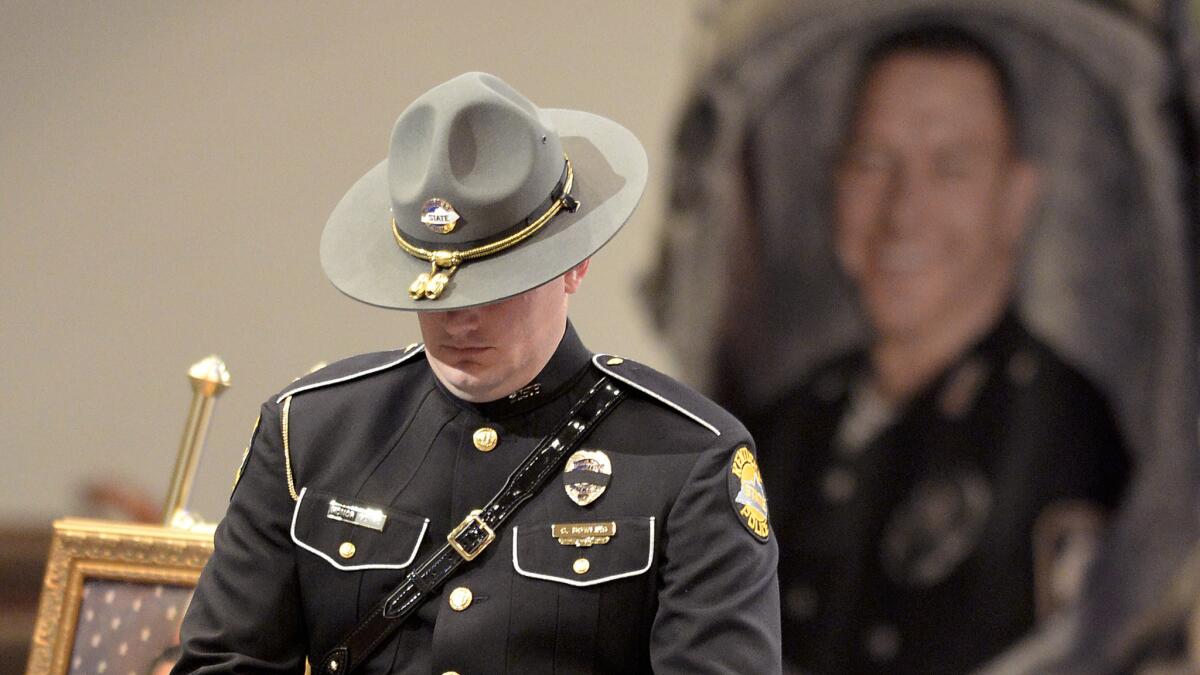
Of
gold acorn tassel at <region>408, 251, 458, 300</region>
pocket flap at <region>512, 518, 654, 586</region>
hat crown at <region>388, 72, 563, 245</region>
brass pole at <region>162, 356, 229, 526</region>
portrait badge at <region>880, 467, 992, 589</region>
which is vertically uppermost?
hat crown at <region>388, 72, 563, 245</region>

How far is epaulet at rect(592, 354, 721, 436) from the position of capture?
1.81m

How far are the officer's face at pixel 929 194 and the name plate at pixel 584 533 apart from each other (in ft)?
7.78

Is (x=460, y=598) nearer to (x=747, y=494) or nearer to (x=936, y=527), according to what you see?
(x=747, y=494)

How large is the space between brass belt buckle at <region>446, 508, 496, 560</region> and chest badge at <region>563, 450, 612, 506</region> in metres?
0.11

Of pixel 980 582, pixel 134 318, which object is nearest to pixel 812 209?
pixel 980 582

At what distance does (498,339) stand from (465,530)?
23cm

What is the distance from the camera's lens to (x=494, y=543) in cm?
175

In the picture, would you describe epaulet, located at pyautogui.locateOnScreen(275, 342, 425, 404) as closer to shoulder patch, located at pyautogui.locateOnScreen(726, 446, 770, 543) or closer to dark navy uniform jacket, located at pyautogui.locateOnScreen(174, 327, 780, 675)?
dark navy uniform jacket, located at pyautogui.locateOnScreen(174, 327, 780, 675)

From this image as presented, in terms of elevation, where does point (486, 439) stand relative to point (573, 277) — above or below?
below

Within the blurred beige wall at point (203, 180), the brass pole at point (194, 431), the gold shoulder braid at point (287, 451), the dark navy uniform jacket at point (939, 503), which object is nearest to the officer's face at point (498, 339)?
the gold shoulder braid at point (287, 451)

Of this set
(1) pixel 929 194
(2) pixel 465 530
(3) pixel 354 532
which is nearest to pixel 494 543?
(2) pixel 465 530

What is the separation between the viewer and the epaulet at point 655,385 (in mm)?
1810

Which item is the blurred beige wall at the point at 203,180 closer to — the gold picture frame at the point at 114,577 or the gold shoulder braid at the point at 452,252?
the gold picture frame at the point at 114,577

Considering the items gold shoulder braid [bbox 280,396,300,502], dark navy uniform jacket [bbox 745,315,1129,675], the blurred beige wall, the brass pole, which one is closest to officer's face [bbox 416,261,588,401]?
gold shoulder braid [bbox 280,396,300,502]
